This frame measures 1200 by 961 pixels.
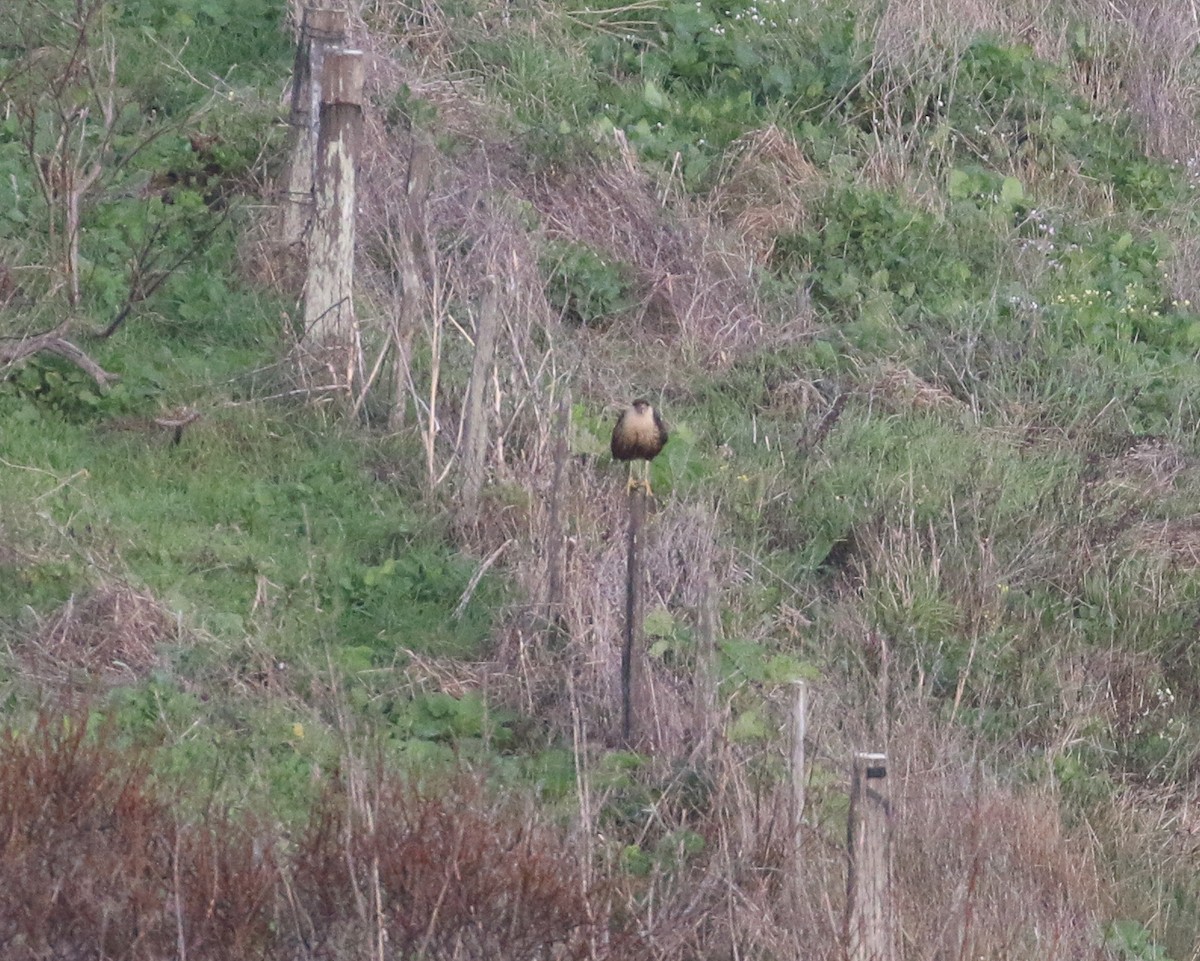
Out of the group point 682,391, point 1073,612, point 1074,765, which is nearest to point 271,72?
point 682,391

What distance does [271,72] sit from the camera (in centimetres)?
937

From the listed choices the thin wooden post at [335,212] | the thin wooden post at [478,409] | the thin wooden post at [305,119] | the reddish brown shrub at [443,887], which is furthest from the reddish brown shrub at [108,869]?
the thin wooden post at [305,119]

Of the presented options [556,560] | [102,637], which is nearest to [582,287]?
[556,560]

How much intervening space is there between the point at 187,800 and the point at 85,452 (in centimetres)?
254

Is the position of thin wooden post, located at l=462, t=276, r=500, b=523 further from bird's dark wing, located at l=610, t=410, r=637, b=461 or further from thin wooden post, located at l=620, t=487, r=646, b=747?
thin wooden post, located at l=620, t=487, r=646, b=747

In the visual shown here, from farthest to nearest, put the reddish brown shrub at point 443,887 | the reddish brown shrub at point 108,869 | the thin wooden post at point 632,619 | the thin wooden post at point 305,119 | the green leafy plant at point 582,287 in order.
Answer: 1. the green leafy plant at point 582,287
2. the thin wooden post at point 305,119
3. the thin wooden post at point 632,619
4. the reddish brown shrub at point 443,887
5. the reddish brown shrub at point 108,869

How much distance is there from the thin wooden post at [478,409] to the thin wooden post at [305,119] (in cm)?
167

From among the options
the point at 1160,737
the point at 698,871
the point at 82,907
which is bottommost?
the point at 1160,737

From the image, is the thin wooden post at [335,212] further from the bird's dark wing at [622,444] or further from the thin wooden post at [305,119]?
the bird's dark wing at [622,444]

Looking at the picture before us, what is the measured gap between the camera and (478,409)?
638 centimetres

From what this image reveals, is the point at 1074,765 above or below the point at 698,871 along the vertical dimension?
below

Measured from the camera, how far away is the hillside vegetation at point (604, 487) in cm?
421

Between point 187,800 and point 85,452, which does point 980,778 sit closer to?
point 187,800

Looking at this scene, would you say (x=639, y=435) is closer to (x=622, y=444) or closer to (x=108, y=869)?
(x=622, y=444)
